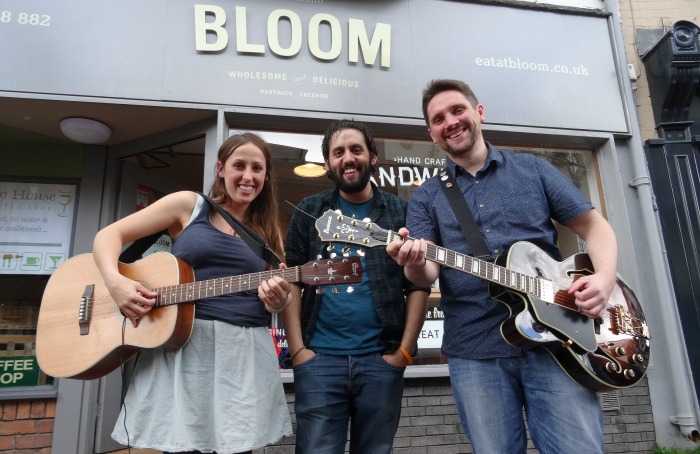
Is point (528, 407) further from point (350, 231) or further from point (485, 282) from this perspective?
point (350, 231)

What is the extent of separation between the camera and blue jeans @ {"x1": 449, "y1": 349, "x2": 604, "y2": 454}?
1.89 meters

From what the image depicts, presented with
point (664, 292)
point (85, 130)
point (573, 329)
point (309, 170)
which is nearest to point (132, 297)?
point (573, 329)

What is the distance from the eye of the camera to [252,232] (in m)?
2.38

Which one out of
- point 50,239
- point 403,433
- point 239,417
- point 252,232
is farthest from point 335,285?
point 50,239

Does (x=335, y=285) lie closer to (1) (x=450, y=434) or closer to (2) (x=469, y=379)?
(2) (x=469, y=379)

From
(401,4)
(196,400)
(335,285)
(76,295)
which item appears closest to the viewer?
(196,400)

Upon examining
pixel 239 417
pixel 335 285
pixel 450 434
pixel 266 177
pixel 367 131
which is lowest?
pixel 450 434

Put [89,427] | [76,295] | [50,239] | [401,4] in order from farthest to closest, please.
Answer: [401,4], [50,239], [89,427], [76,295]

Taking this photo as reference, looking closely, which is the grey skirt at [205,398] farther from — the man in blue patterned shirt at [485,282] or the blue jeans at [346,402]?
the man in blue patterned shirt at [485,282]

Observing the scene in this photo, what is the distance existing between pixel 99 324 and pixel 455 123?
6.42ft

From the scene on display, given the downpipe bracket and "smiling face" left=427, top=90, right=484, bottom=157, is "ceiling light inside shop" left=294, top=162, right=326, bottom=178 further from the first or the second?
the downpipe bracket

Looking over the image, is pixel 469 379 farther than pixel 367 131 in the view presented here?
No

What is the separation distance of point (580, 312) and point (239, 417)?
1483 millimetres

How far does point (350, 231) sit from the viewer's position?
2.20 metres
